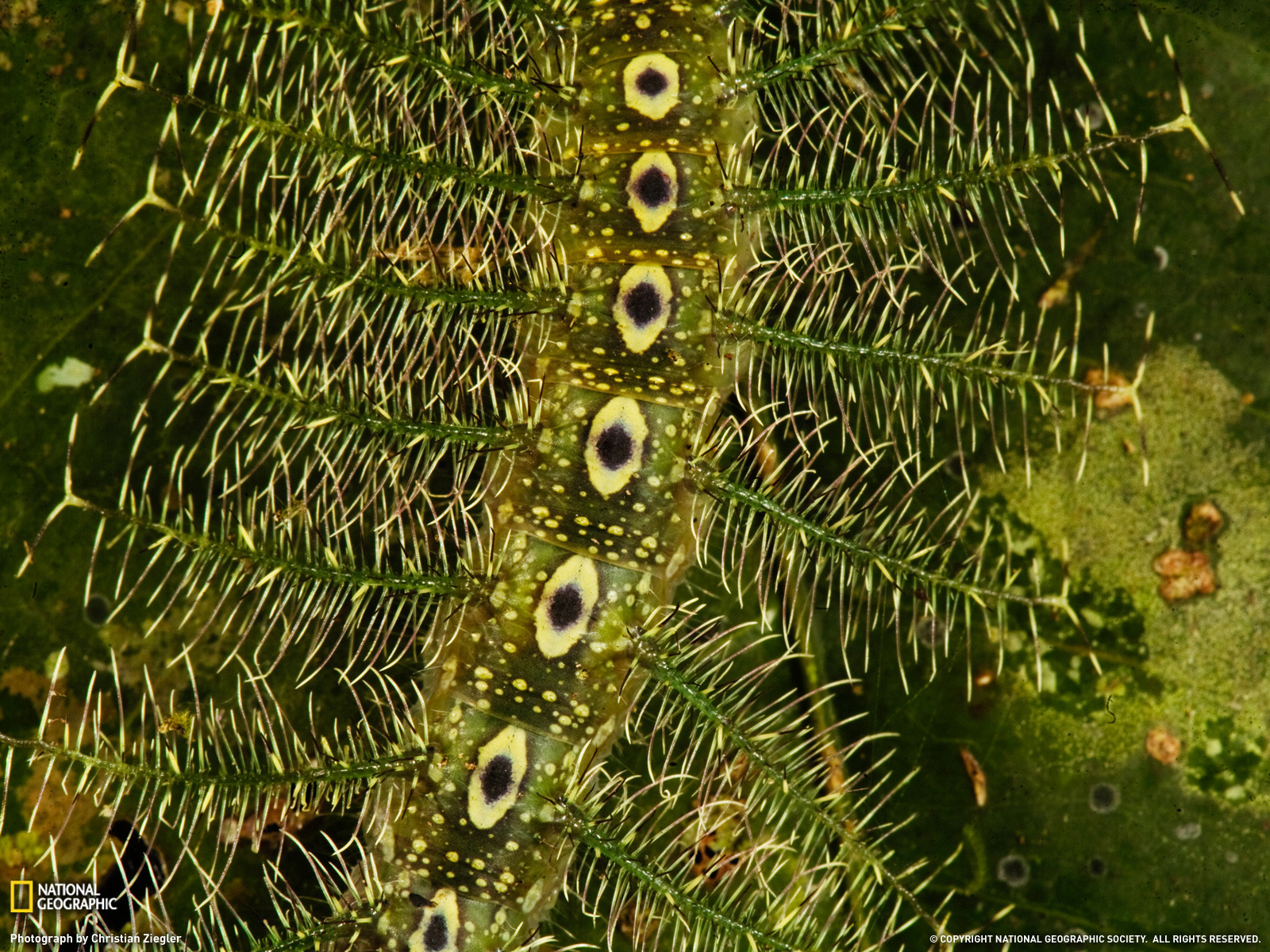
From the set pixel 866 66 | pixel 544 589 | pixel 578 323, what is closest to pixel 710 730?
pixel 544 589

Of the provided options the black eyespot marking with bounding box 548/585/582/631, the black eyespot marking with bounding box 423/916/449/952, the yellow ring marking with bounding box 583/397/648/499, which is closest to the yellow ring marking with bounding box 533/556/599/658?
the black eyespot marking with bounding box 548/585/582/631

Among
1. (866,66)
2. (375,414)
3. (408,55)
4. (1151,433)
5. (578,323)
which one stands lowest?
(375,414)

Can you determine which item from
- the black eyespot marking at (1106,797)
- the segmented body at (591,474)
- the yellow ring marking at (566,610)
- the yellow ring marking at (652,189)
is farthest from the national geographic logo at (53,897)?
the black eyespot marking at (1106,797)

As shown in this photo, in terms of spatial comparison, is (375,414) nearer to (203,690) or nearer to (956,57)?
(203,690)

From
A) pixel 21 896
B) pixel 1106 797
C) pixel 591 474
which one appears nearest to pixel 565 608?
pixel 591 474

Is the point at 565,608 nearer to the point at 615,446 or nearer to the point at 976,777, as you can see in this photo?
the point at 615,446

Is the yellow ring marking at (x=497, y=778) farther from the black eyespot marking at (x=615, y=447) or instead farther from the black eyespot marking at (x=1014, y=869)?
the black eyespot marking at (x=1014, y=869)

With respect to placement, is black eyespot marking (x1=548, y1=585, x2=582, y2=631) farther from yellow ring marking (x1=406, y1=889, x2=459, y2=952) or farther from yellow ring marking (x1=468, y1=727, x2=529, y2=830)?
yellow ring marking (x1=406, y1=889, x2=459, y2=952)
